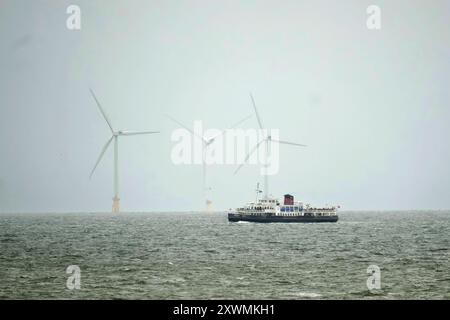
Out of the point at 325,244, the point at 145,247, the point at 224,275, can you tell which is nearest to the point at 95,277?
the point at 224,275

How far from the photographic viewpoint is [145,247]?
373 feet

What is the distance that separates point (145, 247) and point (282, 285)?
55680mm
